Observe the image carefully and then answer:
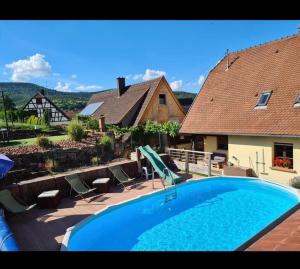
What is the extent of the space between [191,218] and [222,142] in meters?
7.71

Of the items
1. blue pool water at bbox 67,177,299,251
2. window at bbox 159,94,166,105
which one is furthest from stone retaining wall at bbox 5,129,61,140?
blue pool water at bbox 67,177,299,251

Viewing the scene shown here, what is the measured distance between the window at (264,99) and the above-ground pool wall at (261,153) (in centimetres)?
204

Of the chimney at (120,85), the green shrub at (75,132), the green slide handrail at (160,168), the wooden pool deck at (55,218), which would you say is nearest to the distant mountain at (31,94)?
the chimney at (120,85)

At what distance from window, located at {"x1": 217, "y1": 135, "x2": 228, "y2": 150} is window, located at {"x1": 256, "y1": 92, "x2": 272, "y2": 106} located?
2.80 meters

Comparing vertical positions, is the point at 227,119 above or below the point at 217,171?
above

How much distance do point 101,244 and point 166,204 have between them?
411 cm

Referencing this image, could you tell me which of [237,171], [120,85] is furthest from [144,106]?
[237,171]

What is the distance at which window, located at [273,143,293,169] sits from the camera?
13.8 meters

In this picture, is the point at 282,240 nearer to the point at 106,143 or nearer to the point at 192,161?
the point at 192,161

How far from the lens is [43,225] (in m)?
9.94

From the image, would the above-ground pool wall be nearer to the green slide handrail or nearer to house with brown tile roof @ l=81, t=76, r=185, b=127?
the green slide handrail
